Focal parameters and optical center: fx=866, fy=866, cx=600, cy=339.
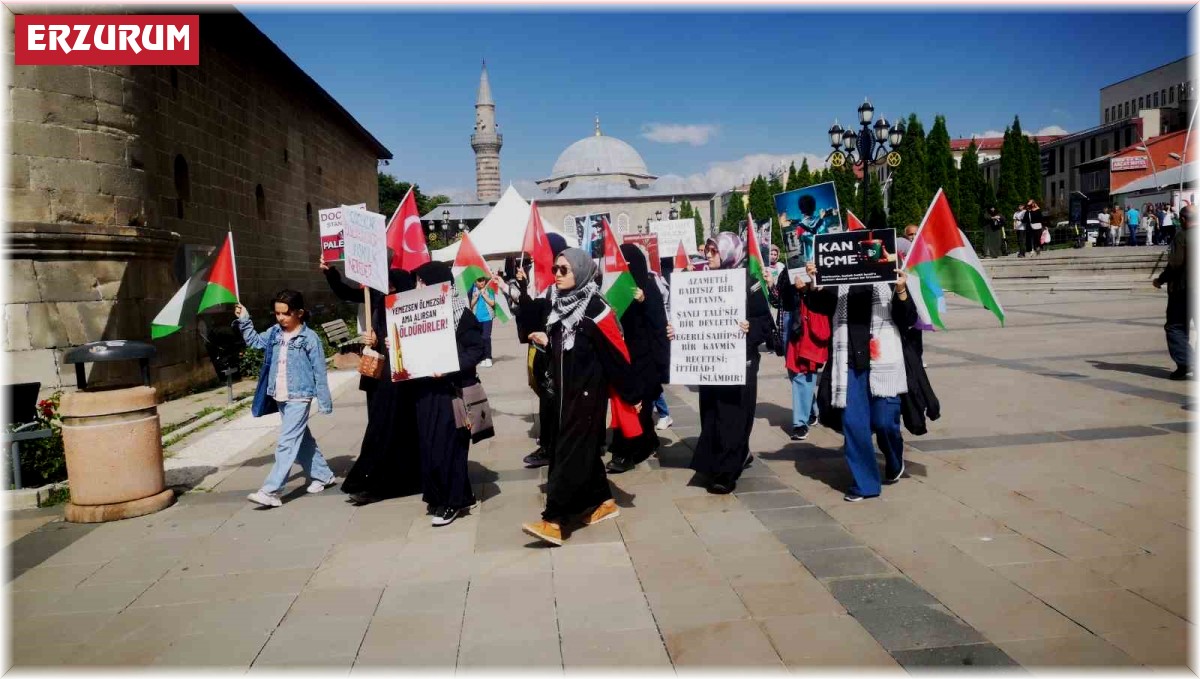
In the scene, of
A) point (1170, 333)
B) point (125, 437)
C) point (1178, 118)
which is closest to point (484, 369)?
point (125, 437)

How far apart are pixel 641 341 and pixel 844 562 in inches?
113

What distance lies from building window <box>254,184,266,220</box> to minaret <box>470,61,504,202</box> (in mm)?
88369

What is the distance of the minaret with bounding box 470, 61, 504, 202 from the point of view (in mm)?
107938

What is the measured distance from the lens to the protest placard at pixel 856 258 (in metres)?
5.61

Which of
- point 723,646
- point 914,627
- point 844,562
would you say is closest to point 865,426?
point 844,562

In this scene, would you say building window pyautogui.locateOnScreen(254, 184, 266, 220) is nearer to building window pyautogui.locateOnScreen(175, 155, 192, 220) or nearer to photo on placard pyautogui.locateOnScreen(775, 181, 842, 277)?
building window pyautogui.locateOnScreen(175, 155, 192, 220)

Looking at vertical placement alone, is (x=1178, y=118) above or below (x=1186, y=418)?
above

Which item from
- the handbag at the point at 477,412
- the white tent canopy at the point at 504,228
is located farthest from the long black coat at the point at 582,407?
the white tent canopy at the point at 504,228

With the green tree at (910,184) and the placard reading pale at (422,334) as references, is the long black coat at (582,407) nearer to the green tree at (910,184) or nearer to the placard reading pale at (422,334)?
the placard reading pale at (422,334)

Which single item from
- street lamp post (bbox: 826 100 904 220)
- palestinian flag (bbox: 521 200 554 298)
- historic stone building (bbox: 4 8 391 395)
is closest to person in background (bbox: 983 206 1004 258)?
street lamp post (bbox: 826 100 904 220)

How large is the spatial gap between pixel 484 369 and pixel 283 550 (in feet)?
32.2

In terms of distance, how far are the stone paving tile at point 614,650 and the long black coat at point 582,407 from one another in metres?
1.48

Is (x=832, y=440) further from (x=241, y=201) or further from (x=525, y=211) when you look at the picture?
(x=241, y=201)

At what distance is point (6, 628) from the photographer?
169 inches
